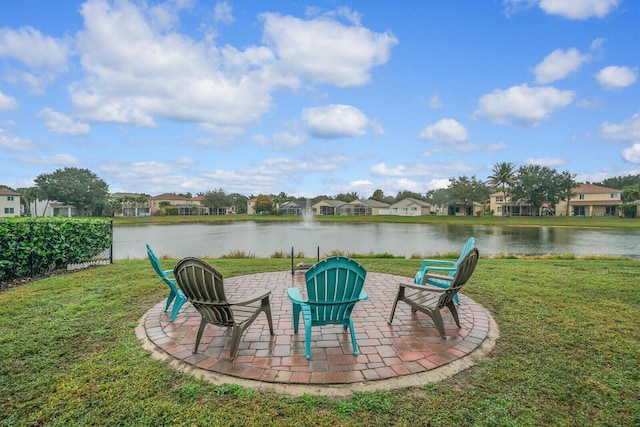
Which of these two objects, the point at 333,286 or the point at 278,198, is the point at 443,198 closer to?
the point at 278,198

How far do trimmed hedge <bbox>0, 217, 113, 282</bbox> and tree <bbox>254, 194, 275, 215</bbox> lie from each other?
5872cm

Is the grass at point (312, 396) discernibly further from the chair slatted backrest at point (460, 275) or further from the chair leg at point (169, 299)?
the chair slatted backrest at point (460, 275)

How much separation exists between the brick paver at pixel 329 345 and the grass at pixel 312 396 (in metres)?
0.21

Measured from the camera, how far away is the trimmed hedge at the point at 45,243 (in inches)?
215

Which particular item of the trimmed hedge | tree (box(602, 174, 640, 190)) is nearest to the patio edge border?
the trimmed hedge

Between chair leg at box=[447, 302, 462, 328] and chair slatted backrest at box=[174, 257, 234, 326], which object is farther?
chair leg at box=[447, 302, 462, 328]

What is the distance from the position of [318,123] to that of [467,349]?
18.0m

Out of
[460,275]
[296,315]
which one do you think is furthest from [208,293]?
[460,275]

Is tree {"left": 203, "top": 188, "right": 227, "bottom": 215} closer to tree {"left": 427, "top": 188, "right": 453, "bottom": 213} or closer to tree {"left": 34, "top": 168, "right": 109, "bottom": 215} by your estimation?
tree {"left": 34, "top": 168, "right": 109, "bottom": 215}

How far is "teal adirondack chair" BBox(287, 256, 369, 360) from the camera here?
2.69 m

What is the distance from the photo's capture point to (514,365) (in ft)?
8.68

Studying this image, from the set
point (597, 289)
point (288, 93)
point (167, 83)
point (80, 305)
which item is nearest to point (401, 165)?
point (288, 93)

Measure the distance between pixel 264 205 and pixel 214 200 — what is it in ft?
38.9

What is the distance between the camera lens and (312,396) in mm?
2199
